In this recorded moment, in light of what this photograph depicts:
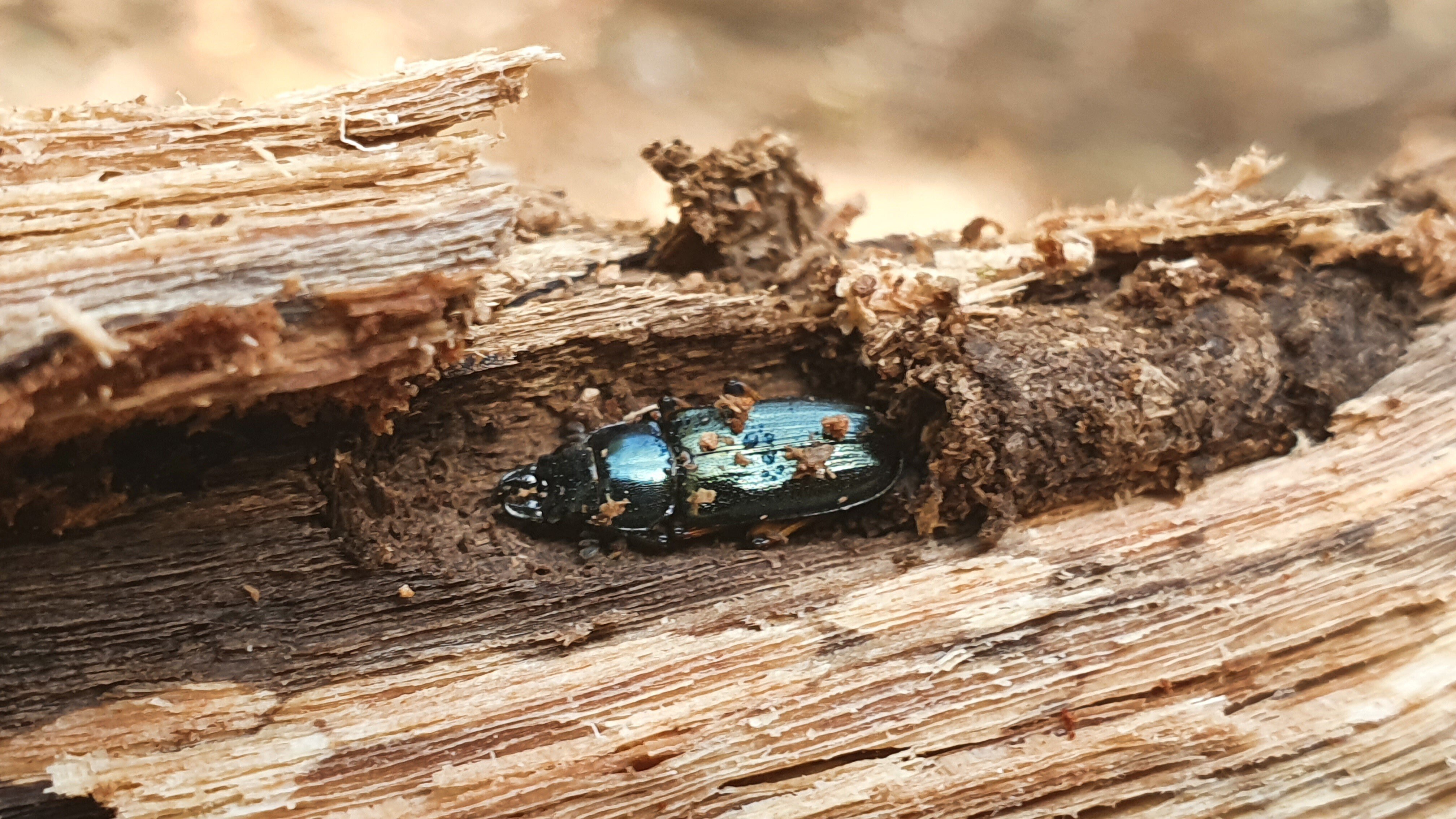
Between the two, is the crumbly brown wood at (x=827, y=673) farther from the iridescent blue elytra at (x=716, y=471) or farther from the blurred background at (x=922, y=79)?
the blurred background at (x=922, y=79)

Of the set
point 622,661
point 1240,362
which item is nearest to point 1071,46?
point 1240,362

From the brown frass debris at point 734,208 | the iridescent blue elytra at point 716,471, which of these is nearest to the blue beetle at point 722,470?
the iridescent blue elytra at point 716,471

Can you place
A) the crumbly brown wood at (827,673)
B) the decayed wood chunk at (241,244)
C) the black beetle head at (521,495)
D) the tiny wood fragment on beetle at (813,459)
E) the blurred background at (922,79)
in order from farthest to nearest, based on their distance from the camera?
the blurred background at (922,79), the tiny wood fragment on beetle at (813,459), the black beetle head at (521,495), the crumbly brown wood at (827,673), the decayed wood chunk at (241,244)

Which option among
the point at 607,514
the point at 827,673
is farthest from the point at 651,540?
the point at 827,673

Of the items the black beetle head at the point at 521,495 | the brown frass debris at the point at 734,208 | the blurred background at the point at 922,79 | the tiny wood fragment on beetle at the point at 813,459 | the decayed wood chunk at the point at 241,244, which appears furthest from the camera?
the blurred background at the point at 922,79

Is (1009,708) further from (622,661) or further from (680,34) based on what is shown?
(680,34)

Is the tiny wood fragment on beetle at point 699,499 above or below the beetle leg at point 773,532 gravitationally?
above

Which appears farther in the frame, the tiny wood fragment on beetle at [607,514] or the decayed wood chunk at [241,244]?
the tiny wood fragment on beetle at [607,514]

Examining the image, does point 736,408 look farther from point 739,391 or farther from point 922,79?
point 922,79
